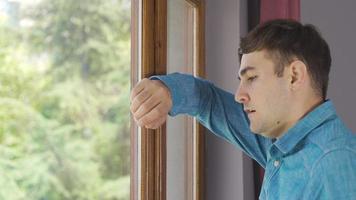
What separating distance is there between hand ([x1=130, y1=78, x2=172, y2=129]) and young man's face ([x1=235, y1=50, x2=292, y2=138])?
20 cm

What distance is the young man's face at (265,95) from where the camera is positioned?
1233 mm

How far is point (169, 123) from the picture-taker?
1.88m

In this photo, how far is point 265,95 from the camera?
4.08 ft

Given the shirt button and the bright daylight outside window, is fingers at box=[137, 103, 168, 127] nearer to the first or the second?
the bright daylight outside window

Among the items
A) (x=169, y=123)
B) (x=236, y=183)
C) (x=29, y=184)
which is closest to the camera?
(x=29, y=184)

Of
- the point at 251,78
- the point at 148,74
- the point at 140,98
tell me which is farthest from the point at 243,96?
the point at 148,74

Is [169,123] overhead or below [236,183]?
overhead

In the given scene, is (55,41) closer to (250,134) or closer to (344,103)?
(250,134)

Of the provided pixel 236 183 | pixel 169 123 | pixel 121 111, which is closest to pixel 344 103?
pixel 236 183

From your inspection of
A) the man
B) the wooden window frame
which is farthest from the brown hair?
the wooden window frame

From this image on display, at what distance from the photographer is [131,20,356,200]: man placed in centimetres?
112

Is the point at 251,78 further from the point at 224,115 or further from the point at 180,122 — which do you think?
the point at 180,122

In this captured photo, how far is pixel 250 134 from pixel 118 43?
0.46 meters

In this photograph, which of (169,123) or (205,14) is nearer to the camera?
(169,123)
